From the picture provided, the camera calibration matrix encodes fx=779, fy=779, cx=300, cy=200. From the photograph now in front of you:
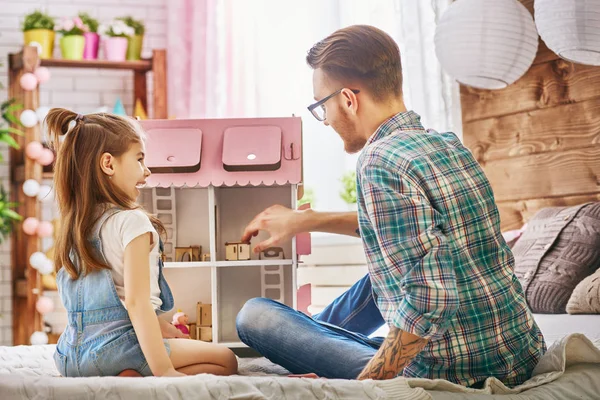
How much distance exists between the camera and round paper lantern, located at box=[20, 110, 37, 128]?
3.98 m

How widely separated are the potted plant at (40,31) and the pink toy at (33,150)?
1.67 ft

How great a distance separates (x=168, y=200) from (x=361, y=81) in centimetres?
79

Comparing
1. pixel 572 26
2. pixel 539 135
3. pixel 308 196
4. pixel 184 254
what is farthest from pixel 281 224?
pixel 308 196

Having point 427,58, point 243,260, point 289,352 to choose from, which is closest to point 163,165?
point 243,260

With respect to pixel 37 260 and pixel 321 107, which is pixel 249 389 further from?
pixel 37 260

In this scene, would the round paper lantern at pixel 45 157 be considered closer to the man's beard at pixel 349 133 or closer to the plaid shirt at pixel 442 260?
the man's beard at pixel 349 133

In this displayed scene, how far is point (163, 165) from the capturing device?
200 cm

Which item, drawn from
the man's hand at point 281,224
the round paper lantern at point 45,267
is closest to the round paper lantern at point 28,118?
the round paper lantern at point 45,267

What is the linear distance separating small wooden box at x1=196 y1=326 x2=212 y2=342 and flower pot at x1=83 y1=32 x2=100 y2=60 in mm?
2629

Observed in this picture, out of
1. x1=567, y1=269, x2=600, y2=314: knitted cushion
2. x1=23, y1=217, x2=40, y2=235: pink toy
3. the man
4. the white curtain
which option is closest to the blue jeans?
the man

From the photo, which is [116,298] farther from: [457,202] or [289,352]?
[457,202]

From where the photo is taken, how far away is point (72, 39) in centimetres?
419

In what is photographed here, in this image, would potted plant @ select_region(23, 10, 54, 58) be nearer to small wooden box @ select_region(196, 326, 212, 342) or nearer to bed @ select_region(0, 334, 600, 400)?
small wooden box @ select_region(196, 326, 212, 342)

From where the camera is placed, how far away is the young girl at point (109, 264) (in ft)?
4.76
